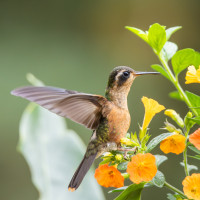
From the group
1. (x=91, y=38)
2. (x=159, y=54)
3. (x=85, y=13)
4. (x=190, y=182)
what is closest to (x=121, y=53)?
(x=91, y=38)

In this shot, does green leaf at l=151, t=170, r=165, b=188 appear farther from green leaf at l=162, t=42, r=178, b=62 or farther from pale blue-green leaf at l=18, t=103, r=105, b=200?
pale blue-green leaf at l=18, t=103, r=105, b=200

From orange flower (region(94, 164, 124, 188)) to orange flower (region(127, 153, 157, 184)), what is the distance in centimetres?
12

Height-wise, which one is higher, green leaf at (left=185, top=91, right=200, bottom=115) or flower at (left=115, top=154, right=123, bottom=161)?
green leaf at (left=185, top=91, right=200, bottom=115)

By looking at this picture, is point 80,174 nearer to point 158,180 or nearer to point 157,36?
point 158,180

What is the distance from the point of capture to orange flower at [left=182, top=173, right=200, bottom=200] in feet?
3.90

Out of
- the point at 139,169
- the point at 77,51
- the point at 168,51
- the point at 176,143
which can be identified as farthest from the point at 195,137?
the point at 77,51

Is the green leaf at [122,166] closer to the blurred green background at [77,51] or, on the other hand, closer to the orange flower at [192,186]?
the orange flower at [192,186]

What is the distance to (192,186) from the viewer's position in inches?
47.3

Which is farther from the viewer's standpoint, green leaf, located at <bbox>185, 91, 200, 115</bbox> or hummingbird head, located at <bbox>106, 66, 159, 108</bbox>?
hummingbird head, located at <bbox>106, 66, 159, 108</bbox>

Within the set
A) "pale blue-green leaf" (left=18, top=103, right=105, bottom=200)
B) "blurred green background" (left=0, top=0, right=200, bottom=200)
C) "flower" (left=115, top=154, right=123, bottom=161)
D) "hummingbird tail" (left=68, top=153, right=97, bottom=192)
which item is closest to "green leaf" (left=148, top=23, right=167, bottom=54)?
"flower" (left=115, top=154, right=123, bottom=161)

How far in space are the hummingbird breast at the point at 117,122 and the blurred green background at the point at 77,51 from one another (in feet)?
10.1

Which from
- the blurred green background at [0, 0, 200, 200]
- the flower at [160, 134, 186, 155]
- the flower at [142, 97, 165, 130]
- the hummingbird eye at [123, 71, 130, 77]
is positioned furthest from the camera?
the blurred green background at [0, 0, 200, 200]

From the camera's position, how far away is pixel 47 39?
6.05 meters

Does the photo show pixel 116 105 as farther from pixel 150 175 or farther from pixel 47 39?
pixel 47 39
